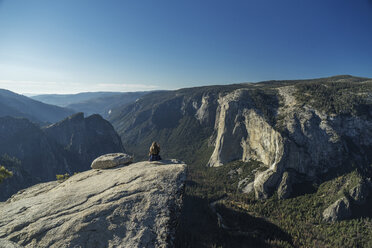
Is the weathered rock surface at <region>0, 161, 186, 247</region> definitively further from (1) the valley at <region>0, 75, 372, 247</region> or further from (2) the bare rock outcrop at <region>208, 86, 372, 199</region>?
(2) the bare rock outcrop at <region>208, 86, 372, 199</region>

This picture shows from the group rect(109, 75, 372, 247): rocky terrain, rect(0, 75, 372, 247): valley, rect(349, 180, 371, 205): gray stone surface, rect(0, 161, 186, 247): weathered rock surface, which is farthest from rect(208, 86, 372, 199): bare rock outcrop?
rect(0, 161, 186, 247): weathered rock surface

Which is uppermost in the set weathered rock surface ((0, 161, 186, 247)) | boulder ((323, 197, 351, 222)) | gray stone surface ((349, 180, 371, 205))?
weathered rock surface ((0, 161, 186, 247))

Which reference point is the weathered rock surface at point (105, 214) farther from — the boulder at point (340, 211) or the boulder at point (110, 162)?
the boulder at point (340, 211)

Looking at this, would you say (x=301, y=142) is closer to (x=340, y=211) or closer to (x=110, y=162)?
(x=340, y=211)

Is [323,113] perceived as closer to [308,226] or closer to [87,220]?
[308,226]

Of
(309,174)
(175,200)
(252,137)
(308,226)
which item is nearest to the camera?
(175,200)

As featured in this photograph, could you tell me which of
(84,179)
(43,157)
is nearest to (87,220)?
(84,179)
